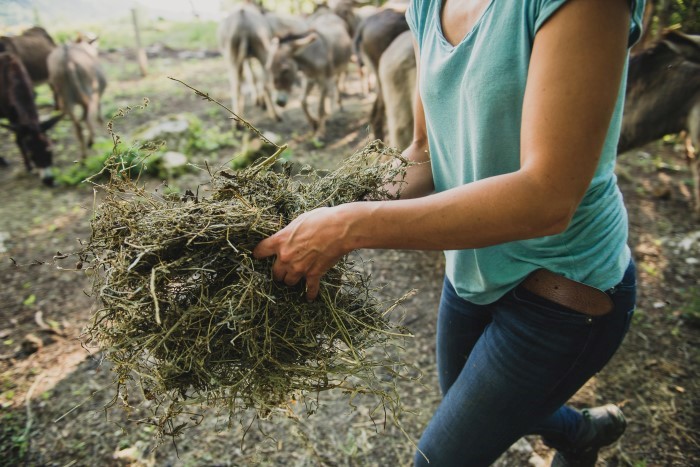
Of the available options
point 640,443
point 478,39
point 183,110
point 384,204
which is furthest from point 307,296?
point 183,110

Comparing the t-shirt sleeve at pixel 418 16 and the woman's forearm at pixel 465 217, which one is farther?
the t-shirt sleeve at pixel 418 16

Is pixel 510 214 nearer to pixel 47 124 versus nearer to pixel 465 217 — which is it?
pixel 465 217

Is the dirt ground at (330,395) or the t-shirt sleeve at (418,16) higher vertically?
the t-shirt sleeve at (418,16)

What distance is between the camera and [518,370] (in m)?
1.23

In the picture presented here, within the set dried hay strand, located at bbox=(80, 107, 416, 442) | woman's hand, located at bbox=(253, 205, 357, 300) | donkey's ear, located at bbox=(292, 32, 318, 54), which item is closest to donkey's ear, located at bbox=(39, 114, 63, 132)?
donkey's ear, located at bbox=(292, 32, 318, 54)

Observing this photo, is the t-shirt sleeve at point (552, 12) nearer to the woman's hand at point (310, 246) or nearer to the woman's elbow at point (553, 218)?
the woman's elbow at point (553, 218)

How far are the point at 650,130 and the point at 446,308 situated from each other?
162 inches

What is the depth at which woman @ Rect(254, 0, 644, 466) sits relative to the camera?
82 centimetres

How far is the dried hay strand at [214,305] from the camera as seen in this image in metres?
1.11

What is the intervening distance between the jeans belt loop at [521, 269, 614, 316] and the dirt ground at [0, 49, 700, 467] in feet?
2.63

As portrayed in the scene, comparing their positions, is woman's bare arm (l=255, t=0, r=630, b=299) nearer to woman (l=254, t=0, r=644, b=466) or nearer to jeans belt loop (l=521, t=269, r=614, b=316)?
woman (l=254, t=0, r=644, b=466)

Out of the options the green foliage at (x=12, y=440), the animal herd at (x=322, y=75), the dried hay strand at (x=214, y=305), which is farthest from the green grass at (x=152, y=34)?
Answer: the dried hay strand at (x=214, y=305)

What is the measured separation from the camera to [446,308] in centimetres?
159

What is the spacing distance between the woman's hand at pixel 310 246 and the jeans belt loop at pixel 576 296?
0.59 meters
